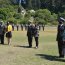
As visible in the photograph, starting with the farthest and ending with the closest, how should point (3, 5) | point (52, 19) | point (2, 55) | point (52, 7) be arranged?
point (52, 7) < point (3, 5) < point (52, 19) < point (2, 55)

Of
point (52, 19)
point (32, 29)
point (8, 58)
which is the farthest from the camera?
point (52, 19)

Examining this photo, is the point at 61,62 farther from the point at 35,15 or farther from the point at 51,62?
the point at 35,15

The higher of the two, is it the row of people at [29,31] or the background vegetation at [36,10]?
the row of people at [29,31]

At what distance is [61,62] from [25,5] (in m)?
122

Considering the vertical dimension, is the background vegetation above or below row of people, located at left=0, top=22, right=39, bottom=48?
below

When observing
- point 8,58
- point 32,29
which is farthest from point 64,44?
point 32,29

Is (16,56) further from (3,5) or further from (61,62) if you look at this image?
(3,5)

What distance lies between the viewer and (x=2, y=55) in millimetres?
18078

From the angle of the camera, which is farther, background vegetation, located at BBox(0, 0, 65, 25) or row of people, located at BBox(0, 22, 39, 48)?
background vegetation, located at BBox(0, 0, 65, 25)

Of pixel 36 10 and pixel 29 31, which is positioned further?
pixel 36 10

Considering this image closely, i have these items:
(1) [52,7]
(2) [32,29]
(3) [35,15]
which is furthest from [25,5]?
(2) [32,29]

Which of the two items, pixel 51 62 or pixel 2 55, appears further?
pixel 2 55

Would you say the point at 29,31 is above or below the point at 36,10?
above

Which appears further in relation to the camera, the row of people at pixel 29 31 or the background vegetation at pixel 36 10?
the background vegetation at pixel 36 10
